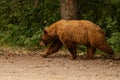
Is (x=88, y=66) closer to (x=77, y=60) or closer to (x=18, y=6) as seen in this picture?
(x=77, y=60)

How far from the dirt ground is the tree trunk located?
1414 mm

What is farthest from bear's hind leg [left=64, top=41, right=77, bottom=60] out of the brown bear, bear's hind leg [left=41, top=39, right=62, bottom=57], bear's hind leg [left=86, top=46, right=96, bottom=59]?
bear's hind leg [left=41, top=39, right=62, bottom=57]

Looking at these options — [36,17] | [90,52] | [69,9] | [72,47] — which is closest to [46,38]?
[72,47]

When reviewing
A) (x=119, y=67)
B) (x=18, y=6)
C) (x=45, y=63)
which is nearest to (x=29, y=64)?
(x=45, y=63)

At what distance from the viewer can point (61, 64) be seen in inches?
433

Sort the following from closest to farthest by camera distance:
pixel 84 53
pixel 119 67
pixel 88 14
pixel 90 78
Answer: pixel 90 78 → pixel 119 67 → pixel 84 53 → pixel 88 14

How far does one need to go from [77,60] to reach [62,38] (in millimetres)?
730

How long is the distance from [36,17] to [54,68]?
5753 mm

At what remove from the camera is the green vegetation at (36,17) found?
14477 mm

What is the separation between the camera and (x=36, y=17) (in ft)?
52.2

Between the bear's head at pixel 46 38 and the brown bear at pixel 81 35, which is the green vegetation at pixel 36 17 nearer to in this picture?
the bear's head at pixel 46 38

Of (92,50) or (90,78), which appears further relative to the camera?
(92,50)

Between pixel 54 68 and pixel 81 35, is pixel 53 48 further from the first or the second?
pixel 54 68

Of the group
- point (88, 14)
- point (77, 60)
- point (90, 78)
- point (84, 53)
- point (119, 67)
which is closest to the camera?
point (90, 78)
